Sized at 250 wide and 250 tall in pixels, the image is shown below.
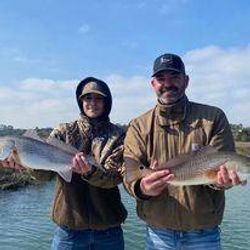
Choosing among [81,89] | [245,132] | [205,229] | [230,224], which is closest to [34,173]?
[81,89]

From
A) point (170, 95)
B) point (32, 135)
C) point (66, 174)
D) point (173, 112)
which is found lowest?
point (66, 174)

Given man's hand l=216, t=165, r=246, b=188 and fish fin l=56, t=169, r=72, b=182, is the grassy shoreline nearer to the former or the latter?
fish fin l=56, t=169, r=72, b=182

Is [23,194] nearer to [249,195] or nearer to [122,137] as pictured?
[249,195]

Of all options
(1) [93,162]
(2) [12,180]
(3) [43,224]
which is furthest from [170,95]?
(2) [12,180]

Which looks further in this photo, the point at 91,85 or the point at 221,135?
the point at 91,85

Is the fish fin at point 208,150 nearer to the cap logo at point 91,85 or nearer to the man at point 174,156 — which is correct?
the man at point 174,156

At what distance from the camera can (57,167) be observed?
6750 mm

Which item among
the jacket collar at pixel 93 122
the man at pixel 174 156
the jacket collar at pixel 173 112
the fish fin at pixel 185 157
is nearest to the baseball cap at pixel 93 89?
the jacket collar at pixel 93 122

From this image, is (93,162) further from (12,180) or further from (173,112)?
(12,180)

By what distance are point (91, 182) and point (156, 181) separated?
122cm

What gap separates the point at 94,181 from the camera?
670 cm

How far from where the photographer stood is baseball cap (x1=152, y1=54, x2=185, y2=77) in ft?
20.0

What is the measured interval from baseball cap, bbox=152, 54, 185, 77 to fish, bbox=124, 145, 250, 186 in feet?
3.31

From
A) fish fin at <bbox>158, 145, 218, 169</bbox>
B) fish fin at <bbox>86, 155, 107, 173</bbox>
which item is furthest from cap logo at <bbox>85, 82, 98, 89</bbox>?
fish fin at <bbox>158, 145, 218, 169</bbox>
